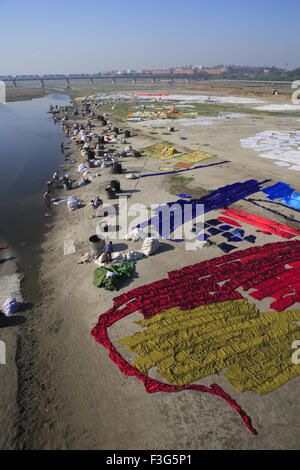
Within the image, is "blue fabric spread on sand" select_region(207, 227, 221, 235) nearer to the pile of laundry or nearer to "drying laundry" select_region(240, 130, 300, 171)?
the pile of laundry

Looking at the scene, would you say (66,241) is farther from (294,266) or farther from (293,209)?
(293,209)

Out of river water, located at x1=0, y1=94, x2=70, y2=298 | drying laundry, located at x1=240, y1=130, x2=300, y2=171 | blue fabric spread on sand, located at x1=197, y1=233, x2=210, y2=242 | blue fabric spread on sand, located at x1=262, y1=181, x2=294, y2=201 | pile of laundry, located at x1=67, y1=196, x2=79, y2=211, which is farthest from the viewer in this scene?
drying laundry, located at x1=240, y1=130, x2=300, y2=171

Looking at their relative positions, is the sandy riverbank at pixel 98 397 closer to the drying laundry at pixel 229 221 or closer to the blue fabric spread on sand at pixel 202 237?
the blue fabric spread on sand at pixel 202 237

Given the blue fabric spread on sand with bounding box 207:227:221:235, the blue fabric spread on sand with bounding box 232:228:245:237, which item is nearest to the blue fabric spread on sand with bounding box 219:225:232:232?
the blue fabric spread on sand with bounding box 207:227:221:235

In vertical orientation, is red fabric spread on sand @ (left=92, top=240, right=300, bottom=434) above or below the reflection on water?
below

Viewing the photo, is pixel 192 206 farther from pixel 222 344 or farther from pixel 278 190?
pixel 222 344

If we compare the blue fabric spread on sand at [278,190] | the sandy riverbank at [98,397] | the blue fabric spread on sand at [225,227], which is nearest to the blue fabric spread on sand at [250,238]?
the sandy riverbank at [98,397]
